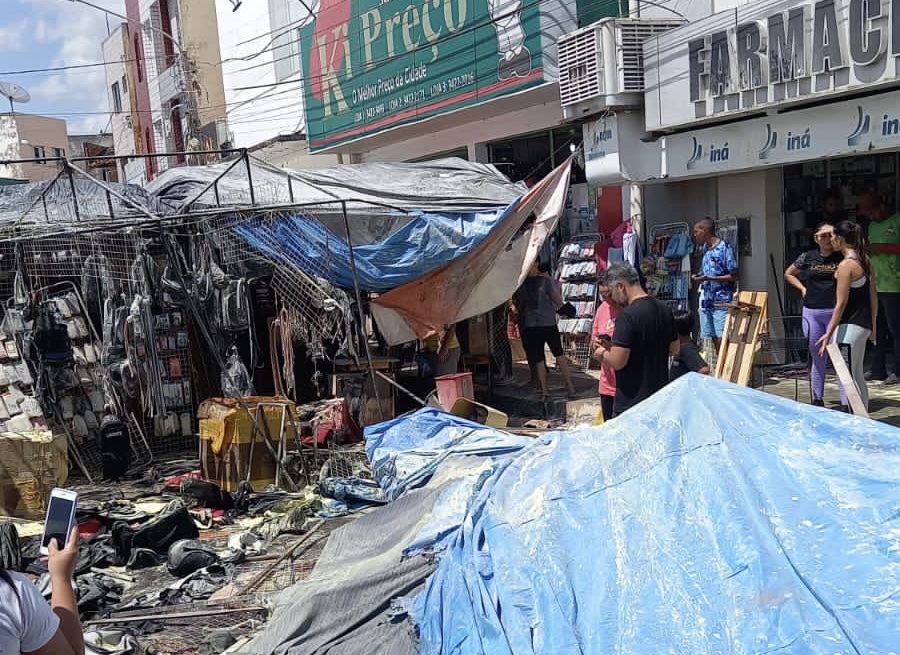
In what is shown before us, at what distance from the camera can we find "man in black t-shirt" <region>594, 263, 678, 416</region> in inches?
223

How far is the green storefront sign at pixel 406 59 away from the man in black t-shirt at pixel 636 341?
7.32m

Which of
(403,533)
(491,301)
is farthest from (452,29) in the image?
(403,533)

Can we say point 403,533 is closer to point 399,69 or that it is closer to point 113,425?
point 113,425

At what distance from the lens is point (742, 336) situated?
354 inches

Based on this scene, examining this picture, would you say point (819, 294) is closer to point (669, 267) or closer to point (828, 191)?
point (828, 191)

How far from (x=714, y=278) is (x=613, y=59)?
3.02 metres

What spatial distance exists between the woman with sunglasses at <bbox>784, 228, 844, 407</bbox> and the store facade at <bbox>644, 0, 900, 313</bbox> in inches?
53.4

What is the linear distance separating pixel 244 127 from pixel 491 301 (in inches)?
659

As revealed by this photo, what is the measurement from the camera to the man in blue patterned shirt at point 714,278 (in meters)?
10.1

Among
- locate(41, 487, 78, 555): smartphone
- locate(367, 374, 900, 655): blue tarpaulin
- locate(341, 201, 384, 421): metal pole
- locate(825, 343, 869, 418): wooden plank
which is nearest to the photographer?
locate(41, 487, 78, 555): smartphone

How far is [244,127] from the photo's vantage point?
2448 centimetres

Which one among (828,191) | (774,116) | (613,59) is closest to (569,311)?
(613,59)

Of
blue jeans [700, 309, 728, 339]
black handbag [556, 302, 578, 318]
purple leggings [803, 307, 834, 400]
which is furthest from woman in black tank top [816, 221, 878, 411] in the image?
black handbag [556, 302, 578, 318]

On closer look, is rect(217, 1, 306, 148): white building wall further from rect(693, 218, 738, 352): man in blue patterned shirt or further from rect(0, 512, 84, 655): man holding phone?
rect(0, 512, 84, 655): man holding phone
